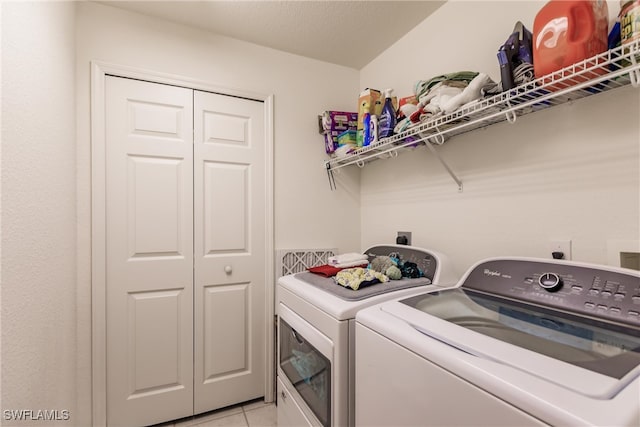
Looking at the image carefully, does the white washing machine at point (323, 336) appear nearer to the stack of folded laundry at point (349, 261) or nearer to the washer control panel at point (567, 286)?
the stack of folded laundry at point (349, 261)

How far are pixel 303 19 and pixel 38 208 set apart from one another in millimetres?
1658

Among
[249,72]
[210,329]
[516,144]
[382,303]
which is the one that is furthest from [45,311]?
[516,144]

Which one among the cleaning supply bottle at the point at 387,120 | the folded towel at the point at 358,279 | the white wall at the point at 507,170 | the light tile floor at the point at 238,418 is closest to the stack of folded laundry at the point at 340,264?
the folded towel at the point at 358,279

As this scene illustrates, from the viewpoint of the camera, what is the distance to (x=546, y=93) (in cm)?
100

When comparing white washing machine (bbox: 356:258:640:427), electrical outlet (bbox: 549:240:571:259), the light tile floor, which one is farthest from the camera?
the light tile floor

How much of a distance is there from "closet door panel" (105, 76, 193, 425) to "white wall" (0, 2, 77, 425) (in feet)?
0.65

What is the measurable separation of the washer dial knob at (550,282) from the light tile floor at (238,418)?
5.60 feet

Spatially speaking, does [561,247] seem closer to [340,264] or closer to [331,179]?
[340,264]

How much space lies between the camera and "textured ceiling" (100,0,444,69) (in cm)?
168

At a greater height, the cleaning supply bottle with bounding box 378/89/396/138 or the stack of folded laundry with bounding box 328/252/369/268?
the cleaning supply bottle with bounding box 378/89/396/138

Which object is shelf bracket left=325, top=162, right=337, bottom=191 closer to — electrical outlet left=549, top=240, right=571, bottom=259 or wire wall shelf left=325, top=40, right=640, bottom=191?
wire wall shelf left=325, top=40, right=640, bottom=191

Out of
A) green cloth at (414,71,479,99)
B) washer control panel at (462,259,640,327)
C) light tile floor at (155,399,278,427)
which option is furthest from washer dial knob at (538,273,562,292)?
light tile floor at (155,399,278,427)

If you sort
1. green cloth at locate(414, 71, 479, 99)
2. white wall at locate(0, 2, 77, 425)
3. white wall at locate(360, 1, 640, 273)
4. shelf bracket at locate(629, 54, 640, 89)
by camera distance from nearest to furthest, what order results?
1. shelf bracket at locate(629, 54, 640, 89)
2. white wall at locate(0, 2, 77, 425)
3. white wall at locate(360, 1, 640, 273)
4. green cloth at locate(414, 71, 479, 99)

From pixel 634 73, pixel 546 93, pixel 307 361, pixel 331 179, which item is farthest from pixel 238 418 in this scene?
pixel 634 73
